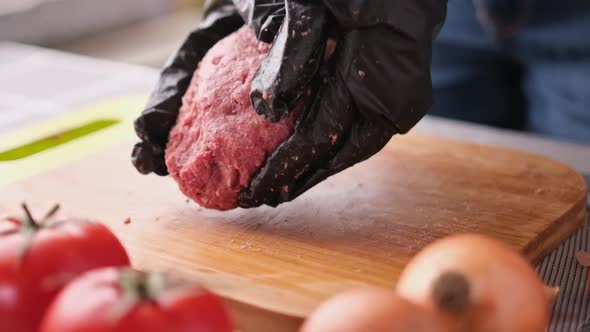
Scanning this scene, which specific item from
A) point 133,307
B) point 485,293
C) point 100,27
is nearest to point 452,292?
point 485,293

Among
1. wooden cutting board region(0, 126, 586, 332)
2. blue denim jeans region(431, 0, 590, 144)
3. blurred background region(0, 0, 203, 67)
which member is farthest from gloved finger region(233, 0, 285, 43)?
blurred background region(0, 0, 203, 67)

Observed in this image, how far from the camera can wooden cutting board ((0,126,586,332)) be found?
0.99m

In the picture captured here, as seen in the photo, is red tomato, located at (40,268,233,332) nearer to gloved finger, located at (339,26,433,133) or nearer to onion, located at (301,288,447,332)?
onion, located at (301,288,447,332)

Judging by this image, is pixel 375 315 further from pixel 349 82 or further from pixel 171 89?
pixel 171 89

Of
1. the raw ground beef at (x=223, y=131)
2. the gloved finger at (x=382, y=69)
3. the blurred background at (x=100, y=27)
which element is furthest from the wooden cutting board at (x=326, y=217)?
the blurred background at (x=100, y=27)

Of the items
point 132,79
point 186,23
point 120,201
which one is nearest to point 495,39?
point 132,79

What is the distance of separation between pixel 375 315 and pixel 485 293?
0.34 feet

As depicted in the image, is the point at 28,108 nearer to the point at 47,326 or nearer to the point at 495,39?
the point at 495,39

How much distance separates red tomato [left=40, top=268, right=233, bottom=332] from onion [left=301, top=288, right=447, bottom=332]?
9 cm

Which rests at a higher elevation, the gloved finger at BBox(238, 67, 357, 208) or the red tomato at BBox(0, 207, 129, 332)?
the red tomato at BBox(0, 207, 129, 332)

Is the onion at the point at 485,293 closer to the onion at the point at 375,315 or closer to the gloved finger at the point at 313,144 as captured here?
the onion at the point at 375,315

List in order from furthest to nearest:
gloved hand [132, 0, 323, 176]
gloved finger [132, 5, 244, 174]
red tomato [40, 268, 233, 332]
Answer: gloved finger [132, 5, 244, 174]
gloved hand [132, 0, 323, 176]
red tomato [40, 268, 233, 332]

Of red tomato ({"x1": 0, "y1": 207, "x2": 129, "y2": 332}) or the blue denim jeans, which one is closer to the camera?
red tomato ({"x1": 0, "y1": 207, "x2": 129, "y2": 332})

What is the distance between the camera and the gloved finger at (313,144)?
1050 millimetres
